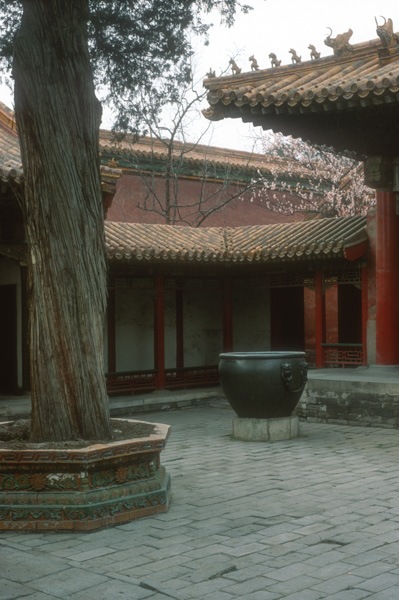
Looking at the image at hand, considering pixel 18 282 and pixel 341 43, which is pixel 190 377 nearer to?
pixel 18 282

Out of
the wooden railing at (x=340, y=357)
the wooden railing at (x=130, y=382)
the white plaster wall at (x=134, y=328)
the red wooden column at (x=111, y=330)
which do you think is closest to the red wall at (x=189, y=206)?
the white plaster wall at (x=134, y=328)

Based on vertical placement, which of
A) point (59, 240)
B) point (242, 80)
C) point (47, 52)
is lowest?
point (59, 240)

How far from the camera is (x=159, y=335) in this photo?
13383 mm

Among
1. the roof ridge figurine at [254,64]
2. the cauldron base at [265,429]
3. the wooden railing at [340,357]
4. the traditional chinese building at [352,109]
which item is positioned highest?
Result: the roof ridge figurine at [254,64]

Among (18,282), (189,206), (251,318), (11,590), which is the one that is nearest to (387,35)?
(18,282)

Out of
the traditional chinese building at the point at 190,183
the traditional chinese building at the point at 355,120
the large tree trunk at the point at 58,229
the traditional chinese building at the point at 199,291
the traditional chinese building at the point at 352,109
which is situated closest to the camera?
the large tree trunk at the point at 58,229

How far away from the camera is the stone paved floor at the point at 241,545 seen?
3.67 meters

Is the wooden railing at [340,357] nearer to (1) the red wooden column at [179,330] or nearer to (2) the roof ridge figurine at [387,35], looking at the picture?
(1) the red wooden column at [179,330]

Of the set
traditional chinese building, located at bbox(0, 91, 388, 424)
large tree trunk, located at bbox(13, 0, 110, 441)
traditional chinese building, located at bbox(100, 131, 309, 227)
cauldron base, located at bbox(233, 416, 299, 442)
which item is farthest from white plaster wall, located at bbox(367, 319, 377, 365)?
large tree trunk, located at bbox(13, 0, 110, 441)

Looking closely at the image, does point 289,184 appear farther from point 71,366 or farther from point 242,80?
point 71,366

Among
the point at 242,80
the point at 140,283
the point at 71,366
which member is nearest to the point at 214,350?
the point at 140,283

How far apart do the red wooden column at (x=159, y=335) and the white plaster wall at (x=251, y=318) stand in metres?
2.36

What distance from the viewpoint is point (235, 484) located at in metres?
A: 6.24

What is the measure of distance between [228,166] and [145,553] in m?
16.6
